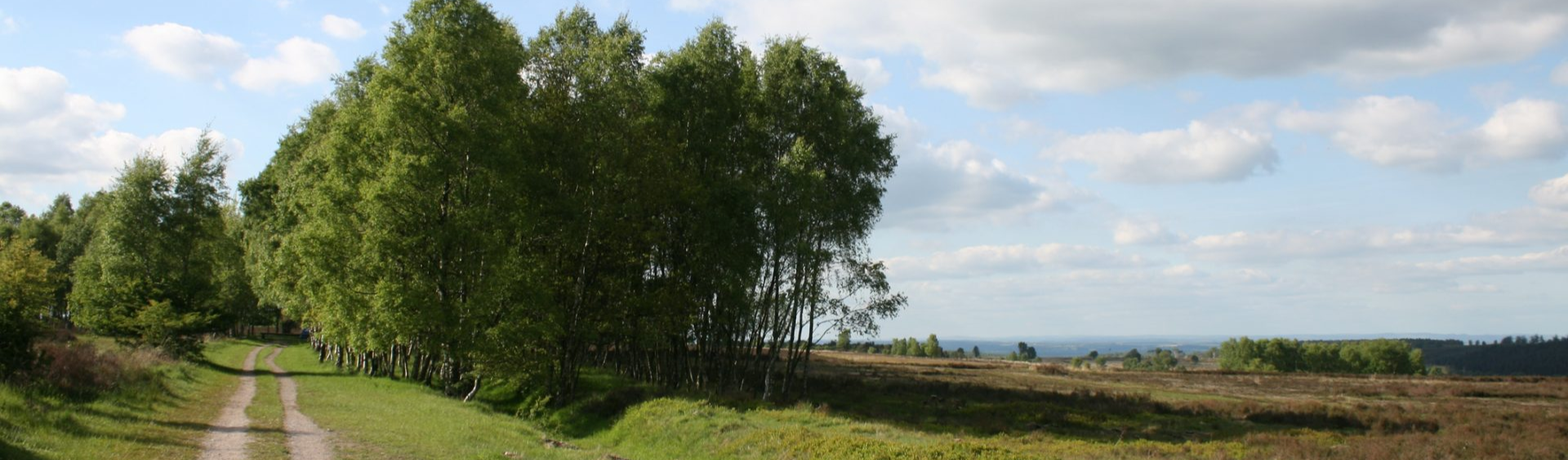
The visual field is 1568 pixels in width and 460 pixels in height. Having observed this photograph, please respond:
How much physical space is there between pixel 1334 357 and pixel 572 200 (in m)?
155

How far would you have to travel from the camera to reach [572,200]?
31375mm

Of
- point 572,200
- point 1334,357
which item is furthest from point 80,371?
point 1334,357

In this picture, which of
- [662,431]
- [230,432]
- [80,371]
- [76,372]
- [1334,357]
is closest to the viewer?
[230,432]

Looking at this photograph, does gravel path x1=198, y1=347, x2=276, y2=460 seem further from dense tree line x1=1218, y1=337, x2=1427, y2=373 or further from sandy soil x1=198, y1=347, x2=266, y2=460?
dense tree line x1=1218, y1=337, x2=1427, y2=373

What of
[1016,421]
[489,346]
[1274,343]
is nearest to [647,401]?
[489,346]

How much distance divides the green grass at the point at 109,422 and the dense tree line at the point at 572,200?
668 cm

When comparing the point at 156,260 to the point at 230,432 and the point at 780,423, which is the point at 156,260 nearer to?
the point at 230,432

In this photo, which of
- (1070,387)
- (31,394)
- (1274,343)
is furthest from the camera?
(1274,343)

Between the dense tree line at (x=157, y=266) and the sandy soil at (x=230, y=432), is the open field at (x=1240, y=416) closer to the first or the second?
the sandy soil at (x=230, y=432)

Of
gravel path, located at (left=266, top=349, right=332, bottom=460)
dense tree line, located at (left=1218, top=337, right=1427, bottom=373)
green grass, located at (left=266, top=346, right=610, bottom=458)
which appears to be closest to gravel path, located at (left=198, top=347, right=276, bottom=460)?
gravel path, located at (left=266, top=349, right=332, bottom=460)

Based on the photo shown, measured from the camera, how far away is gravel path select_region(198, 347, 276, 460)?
15.6 meters

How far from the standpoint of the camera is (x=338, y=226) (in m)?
30.6

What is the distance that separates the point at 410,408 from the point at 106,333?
3263 cm

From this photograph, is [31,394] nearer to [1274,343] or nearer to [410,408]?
[410,408]
